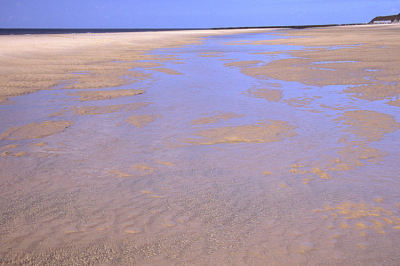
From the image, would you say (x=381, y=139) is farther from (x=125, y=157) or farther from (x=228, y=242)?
(x=125, y=157)

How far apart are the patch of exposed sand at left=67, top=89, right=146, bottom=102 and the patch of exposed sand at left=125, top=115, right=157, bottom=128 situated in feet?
6.41

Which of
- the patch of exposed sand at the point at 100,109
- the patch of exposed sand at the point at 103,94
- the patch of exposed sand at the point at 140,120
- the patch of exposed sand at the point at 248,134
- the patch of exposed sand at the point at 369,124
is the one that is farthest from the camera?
the patch of exposed sand at the point at 103,94

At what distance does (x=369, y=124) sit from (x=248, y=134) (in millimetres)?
2235

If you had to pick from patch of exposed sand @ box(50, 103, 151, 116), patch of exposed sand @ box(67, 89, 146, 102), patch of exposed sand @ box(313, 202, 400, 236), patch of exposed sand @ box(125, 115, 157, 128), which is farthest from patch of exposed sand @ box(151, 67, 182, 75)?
patch of exposed sand @ box(313, 202, 400, 236)

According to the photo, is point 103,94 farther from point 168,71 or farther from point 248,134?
point 248,134

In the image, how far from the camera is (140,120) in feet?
19.7

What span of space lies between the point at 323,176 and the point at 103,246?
260 cm

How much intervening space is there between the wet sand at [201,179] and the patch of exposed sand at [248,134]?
0.03 metres

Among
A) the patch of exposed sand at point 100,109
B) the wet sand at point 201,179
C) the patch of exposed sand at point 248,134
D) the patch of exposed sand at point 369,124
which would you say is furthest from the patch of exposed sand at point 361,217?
the patch of exposed sand at point 100,109

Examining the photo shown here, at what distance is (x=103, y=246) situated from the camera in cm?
251

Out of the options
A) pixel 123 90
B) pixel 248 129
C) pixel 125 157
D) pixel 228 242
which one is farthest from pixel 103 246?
pixel 123 90

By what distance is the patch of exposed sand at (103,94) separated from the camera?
7.74 m

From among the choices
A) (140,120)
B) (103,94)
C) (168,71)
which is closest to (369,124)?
(140,120)

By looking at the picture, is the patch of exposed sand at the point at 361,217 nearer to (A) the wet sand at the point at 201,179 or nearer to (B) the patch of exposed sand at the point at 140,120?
(A) the wet sand at the point at 201,179
